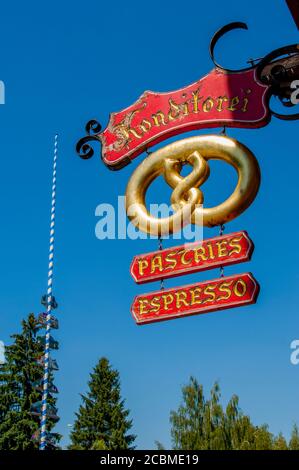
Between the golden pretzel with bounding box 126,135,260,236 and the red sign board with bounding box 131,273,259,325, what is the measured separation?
0.85m

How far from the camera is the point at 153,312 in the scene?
7.71 metres

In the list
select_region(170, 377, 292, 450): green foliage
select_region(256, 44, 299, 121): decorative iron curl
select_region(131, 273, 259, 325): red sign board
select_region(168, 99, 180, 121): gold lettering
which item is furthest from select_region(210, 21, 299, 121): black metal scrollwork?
select_region(170, 377, 292, 450): green foliage

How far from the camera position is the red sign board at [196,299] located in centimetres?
716

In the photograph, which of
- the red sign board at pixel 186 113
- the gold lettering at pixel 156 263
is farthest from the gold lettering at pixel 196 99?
the gold lettering at pixel 156 263

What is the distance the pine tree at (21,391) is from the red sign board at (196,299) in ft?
81.1

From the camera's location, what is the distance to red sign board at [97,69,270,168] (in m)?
8.20

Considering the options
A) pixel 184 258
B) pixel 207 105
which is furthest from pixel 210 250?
pixel 207 105

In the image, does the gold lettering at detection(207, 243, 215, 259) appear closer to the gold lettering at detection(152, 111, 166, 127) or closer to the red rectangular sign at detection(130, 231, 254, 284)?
the red rectangular sign at detection(130, 231, 254, 284)

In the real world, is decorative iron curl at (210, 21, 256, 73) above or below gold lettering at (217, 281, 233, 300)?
above

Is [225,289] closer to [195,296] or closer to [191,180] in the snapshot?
[195,296]

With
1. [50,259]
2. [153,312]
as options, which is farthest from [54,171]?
[153,312]

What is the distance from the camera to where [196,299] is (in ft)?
24.3

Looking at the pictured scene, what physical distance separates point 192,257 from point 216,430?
18.2 metres
